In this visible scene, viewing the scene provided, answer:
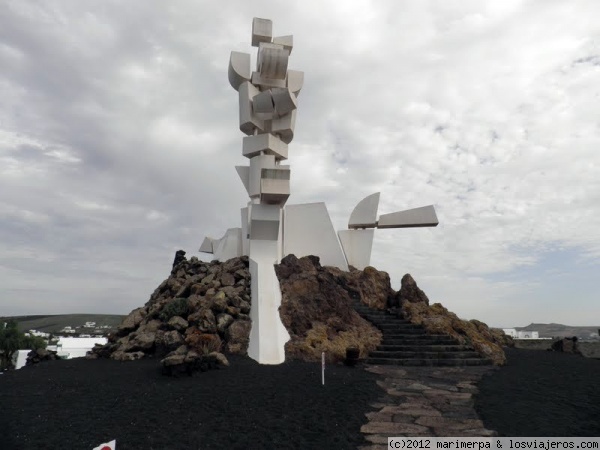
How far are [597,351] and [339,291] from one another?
1231 cm

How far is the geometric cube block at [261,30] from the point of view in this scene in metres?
18.0

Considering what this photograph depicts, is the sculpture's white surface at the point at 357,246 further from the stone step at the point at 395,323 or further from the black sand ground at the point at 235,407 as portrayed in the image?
the black sand ground at the point at 235,407

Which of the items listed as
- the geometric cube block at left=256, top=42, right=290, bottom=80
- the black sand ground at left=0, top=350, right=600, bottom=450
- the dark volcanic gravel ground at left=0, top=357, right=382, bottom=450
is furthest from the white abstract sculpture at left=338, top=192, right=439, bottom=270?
the dark volcanic gravel ground at left=0, top=357, right=382, bottom=450

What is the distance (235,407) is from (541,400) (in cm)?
535

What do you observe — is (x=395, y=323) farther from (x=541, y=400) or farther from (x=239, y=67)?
(x=239, y=67)

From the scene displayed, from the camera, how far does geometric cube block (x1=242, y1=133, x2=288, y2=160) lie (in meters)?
16.9

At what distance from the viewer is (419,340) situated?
1240 cm

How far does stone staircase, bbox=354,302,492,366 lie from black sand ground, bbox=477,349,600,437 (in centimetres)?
111

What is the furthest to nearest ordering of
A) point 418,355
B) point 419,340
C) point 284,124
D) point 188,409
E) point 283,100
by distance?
point 284,124, point 283,100, point 419,340, point 418,355, point 188,409

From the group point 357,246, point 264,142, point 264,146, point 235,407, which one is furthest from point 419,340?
point 264,142

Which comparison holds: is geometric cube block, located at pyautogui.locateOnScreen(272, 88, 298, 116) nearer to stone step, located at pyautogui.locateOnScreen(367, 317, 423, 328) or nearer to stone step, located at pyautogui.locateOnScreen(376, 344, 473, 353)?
stone step, located at pyautogui.locateOnScreen(367, 317, 423, 328)

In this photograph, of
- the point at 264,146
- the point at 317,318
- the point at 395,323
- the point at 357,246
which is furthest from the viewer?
the point at 357,246

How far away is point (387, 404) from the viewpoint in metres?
7.38

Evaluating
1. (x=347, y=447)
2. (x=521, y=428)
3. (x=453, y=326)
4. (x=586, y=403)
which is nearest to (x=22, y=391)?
(x=347, y=447)
